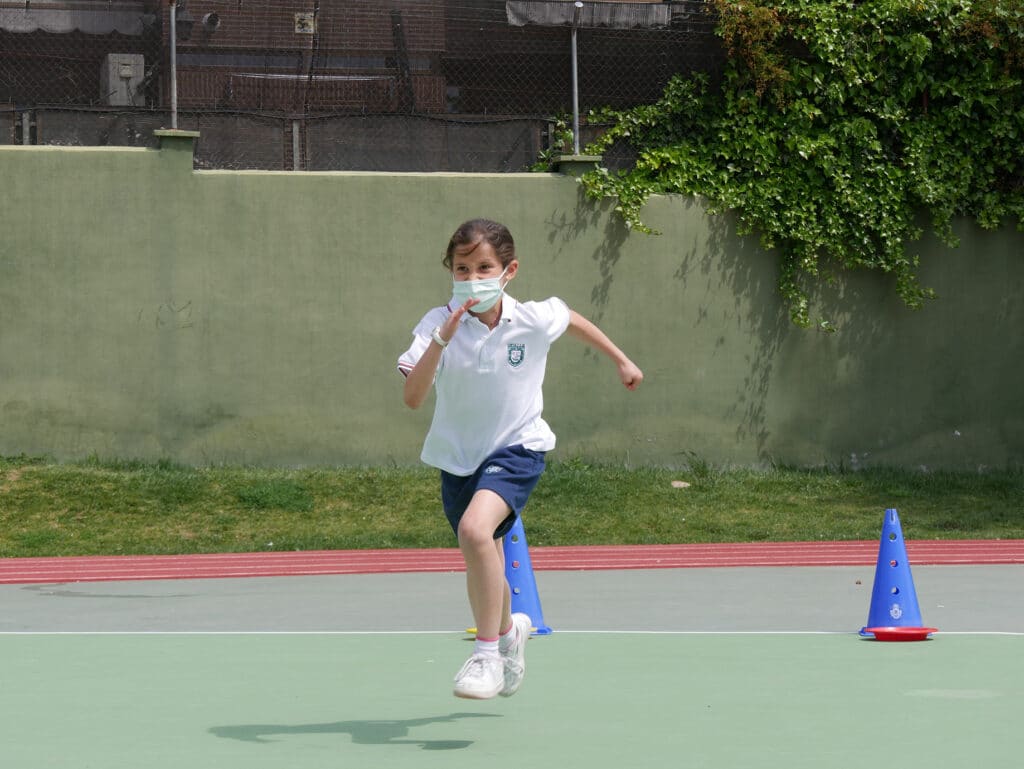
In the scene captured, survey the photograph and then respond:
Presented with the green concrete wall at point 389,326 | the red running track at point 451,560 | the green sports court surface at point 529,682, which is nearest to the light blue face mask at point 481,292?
the green sports court surface at point 529,682

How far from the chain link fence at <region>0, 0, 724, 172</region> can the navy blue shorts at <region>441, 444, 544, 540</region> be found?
988 centimetres

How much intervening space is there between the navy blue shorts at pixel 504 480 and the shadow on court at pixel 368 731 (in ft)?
2.17

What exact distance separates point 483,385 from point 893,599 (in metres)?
2.91

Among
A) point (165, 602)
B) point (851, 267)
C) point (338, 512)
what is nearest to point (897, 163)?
point (851, 267)

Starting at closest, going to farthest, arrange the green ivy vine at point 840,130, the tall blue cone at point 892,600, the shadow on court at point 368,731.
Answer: the shadow on court at point 368,731
the tall blue cone at point 892,600
the green ivy vine at point 840,130

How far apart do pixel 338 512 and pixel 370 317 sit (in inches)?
84.1

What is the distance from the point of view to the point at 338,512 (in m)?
13.7

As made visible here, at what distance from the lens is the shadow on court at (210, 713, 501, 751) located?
16.2ft

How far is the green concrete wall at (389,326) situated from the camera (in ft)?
47.8

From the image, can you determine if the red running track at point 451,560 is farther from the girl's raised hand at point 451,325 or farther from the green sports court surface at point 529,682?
the girl's raised hand at point 451,325

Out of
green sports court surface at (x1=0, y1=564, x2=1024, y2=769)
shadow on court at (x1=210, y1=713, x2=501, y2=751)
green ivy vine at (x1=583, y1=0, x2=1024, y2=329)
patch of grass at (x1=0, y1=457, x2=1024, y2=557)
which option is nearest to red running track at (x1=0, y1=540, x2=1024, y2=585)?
patch of grass at (x1=0, y1=457, x2=1024, y2=557)

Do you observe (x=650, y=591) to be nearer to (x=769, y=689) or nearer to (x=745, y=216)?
(x=769, y=689)

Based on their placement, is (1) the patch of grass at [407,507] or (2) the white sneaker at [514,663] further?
(1) the patch of grass at [407,507]

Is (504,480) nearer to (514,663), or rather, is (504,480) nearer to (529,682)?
(514,663)
